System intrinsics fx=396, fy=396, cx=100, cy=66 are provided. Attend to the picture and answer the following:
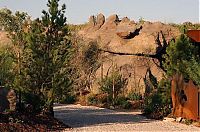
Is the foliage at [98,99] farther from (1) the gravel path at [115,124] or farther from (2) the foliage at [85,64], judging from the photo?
(1) the gravel path at [115,124]

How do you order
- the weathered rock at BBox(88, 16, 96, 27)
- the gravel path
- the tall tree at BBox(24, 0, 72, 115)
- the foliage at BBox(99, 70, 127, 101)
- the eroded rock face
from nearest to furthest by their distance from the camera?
the gravel path → the tall tree at BBox(24, 0, 72, 115) → the foliage at BBox(99, 70, 127, 101) → the eroded rock face → the weathered rock at BBox(88, 16, 96, 27)

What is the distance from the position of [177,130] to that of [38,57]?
220 inches

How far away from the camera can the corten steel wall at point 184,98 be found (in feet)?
49.5

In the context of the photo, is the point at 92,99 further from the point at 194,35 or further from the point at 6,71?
the point at 194,35

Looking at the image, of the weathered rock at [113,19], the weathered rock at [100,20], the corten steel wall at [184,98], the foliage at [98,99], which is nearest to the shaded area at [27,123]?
the corten steel wall at [184,98]

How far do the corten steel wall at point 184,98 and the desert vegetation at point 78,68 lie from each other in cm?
38

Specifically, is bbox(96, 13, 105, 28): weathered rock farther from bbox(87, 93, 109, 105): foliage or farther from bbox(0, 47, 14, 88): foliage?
bbox(0, 47, 14, 88): foliage

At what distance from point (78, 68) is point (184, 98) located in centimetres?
1299

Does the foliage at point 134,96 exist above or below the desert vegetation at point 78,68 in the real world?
below

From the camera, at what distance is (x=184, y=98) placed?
16.2 meters

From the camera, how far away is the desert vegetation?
47.2 ft

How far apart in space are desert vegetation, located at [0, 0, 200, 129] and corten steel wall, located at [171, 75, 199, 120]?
381 mm

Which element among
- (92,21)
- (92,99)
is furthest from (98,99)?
(92,21)

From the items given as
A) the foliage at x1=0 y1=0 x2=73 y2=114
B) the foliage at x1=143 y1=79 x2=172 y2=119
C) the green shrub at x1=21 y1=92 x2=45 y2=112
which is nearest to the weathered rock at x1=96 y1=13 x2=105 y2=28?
the foliage at x1=143 y1=79 x2=172 y2=119
